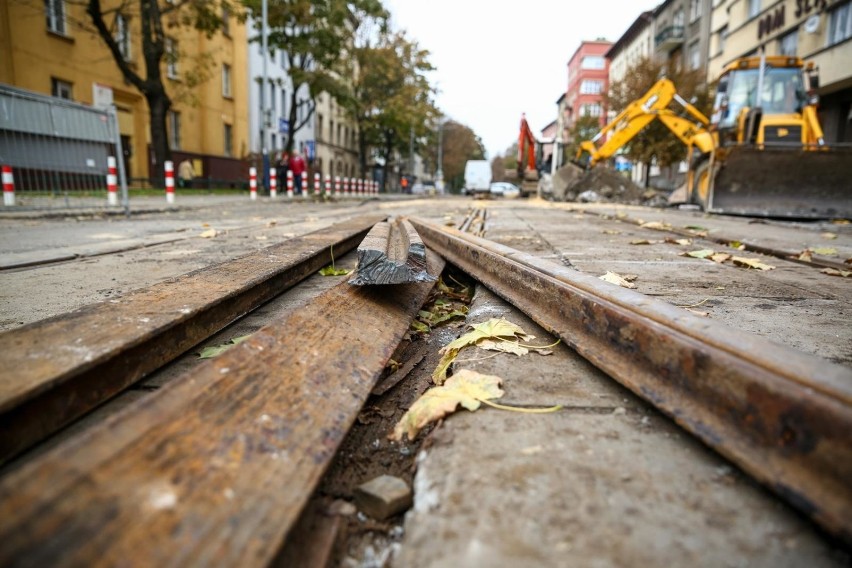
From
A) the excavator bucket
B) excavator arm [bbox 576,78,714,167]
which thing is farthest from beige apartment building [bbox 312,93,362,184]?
the excavator bucket

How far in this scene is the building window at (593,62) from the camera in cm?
7006

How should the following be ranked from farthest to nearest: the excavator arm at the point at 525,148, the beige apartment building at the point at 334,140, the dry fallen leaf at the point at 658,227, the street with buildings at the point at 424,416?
the beige apartment building at the point at 334,140, the excavator arm at the point at 525,148, the dry fallen leaf at the point at 658,227, the street with buildings at the point at 424,416

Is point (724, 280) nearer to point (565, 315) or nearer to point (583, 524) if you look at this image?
point (565, 315)

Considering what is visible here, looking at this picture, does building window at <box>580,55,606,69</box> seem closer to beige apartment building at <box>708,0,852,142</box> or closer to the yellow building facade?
beige apartment building at <box>708,0,852,142</box>

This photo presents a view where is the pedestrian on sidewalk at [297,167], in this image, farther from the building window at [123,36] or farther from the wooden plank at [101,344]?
the wooden plank at [101,344]

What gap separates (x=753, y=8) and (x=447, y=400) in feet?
92.4

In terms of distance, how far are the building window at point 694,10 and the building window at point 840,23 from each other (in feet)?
50.6

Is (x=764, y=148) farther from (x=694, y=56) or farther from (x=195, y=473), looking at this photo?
(x=694, y=56)

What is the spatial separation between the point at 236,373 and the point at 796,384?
1.12m

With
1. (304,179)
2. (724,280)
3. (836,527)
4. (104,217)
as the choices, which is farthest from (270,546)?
(304,179)

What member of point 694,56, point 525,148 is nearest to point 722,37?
point 694,56

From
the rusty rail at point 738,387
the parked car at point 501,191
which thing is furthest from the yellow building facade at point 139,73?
the parked car at point 501,191

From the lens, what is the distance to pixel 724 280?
295cm

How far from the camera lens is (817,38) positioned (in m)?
17.7
